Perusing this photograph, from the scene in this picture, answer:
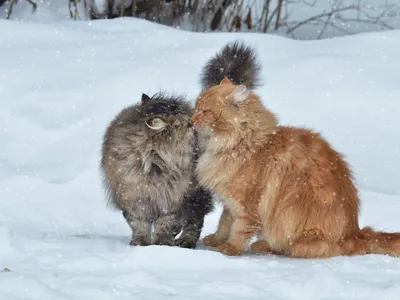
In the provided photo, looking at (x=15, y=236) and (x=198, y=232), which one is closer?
(x=15, y=236)

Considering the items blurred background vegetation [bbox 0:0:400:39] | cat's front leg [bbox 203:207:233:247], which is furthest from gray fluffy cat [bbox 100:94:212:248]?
blurred background vegetation [bbox 0:0:400:39]

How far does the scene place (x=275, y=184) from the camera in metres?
5.03

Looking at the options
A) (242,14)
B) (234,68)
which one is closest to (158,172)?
(234,68)

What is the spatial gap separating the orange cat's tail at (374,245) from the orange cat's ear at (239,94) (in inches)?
38.8

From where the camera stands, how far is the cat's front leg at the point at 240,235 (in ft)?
16.6

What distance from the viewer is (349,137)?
25.3ft

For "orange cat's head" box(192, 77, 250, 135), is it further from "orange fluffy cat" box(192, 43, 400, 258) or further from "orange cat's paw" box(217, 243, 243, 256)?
"orange cat's paw" box(217, 243, 243, 256)

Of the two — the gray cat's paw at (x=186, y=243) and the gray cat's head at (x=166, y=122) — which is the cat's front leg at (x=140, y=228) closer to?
the gray cat's paw at (x=186, y=243)

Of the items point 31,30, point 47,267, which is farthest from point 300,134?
point 31,30

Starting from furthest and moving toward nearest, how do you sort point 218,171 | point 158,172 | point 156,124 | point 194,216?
1. point 194,216
2. point 158,172
3. point 156,124
4. point 218,171

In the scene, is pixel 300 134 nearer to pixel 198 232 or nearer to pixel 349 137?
pixel 198 232

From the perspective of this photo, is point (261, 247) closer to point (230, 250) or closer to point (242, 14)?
point (230, 250)

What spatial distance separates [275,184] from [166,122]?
753 mm

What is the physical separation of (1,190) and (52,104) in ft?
4.92
